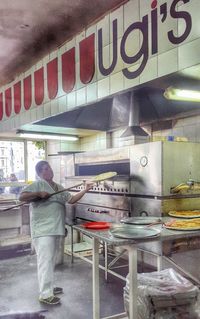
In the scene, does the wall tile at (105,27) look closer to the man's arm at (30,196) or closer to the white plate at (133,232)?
the man's arm at (30,196)

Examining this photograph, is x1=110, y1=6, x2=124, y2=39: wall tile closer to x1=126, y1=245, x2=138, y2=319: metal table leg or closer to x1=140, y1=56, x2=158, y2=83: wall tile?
x1=140, y1=56, x2=158, y2=83: wall tile

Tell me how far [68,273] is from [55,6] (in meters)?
3.26

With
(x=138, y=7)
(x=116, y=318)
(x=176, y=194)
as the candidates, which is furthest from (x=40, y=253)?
(x=138, y=7)

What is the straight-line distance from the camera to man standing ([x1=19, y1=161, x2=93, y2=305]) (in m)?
3.11

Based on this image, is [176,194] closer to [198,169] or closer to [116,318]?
[198,169]

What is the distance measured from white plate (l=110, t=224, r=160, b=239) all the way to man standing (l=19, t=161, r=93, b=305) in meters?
0.91

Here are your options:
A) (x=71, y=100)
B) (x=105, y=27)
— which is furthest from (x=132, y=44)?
(x=71, y=100)

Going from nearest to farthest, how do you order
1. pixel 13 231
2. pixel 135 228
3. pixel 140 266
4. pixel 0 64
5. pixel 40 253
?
pixel 135 228 < pixel 40 253 < pixel 140 266 < pixel 0 64 < pixel 13 231

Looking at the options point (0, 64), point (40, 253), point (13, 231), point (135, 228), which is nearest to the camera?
point (135, 228)

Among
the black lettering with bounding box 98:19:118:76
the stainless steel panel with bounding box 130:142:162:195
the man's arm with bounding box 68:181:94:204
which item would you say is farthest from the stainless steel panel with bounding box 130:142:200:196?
the black lettering with bounding box 98:19:118:76

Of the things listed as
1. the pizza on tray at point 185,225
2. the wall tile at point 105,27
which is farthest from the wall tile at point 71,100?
the pizza on tray at point 185,225

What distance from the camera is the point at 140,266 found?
13.4ft

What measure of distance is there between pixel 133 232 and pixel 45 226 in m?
1.31

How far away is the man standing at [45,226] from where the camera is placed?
3.11m
